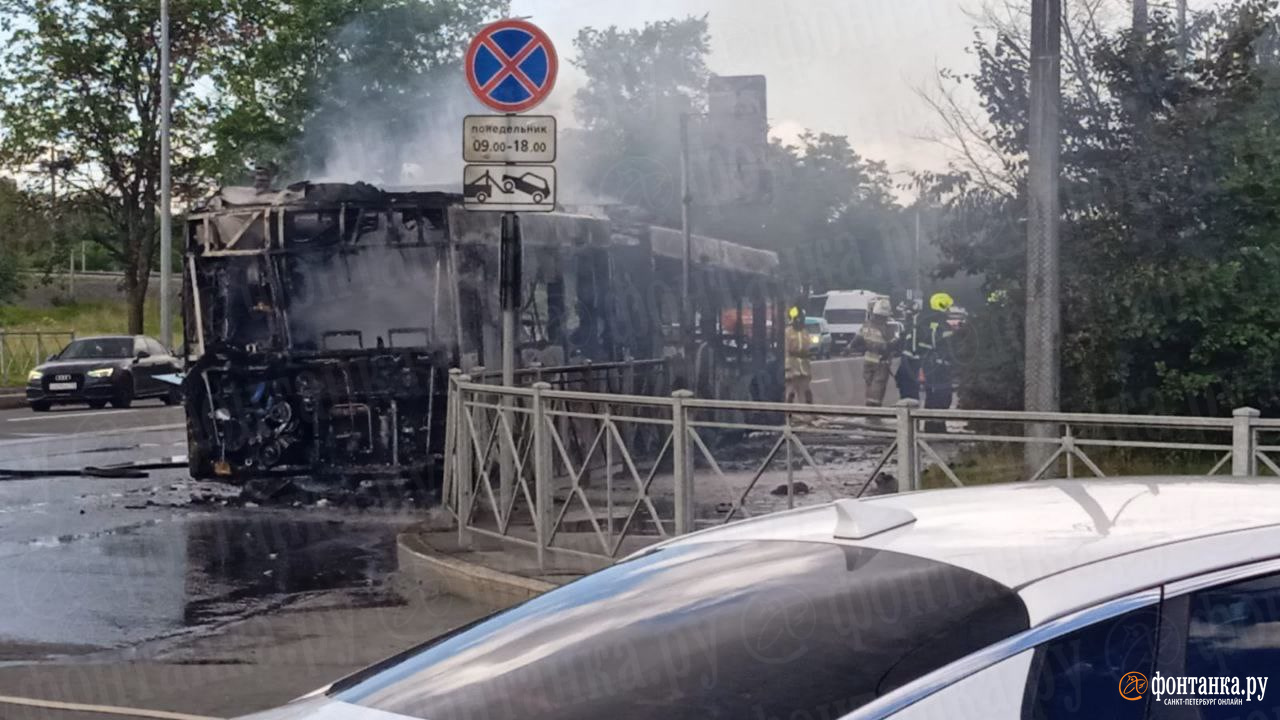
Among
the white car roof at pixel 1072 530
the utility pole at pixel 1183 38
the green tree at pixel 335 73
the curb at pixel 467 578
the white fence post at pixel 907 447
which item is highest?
the green tree at pixel 335 73

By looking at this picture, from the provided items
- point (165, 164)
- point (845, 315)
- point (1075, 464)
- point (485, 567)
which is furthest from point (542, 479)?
point (845, 315)

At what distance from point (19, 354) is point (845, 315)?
1246 inches

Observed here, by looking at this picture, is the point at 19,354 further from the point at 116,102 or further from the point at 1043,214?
the point at 1043,214

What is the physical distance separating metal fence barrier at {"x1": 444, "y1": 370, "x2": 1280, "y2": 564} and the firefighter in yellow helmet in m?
12.2

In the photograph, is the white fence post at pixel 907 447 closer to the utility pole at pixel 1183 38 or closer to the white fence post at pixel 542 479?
the white fence post at pixel 542 479

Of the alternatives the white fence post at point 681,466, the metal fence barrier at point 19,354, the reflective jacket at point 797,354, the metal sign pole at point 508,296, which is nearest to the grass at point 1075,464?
the white fence post at point 681,466

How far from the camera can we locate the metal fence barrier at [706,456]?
7164 mm

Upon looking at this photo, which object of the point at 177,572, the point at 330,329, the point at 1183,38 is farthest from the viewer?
the point at 1183,38

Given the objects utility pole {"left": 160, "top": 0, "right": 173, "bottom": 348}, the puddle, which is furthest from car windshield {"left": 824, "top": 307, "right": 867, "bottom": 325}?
the puddle

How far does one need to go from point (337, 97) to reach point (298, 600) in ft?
76.5

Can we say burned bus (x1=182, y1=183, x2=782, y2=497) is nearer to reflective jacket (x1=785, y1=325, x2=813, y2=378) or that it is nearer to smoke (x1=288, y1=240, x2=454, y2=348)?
smoke (x1=288, y1=240, x2=454, y2=348)

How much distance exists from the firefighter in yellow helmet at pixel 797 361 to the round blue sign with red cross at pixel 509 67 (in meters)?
13.0

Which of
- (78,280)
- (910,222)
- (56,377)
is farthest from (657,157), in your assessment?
(910,222)

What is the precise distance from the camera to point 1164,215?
45.5 ft
